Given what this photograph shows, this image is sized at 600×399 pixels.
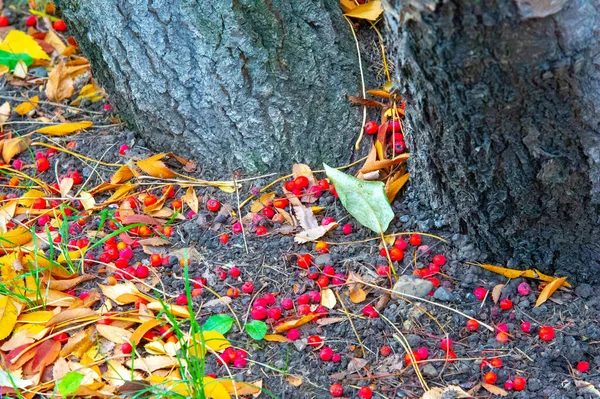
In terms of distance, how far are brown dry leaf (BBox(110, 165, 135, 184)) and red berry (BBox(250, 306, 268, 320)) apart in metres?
0.94

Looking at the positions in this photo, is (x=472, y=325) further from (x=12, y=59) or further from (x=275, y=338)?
(x=12, y=59)

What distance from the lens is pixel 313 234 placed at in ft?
8.74

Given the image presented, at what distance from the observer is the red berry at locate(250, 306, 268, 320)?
7.93 ft

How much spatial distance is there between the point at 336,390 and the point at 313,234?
0.64 meters

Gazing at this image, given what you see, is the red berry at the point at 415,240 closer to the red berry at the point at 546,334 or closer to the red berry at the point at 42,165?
the red berry at the point at 546,334

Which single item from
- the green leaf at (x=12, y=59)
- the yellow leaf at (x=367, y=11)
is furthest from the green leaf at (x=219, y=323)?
the green leaf at (x=12, y=59)

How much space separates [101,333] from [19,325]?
1.01 feet

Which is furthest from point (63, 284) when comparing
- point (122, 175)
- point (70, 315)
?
point (122, 175)

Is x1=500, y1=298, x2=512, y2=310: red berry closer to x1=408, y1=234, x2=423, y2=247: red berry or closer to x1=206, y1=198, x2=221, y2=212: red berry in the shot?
x1=408, y1=234, x2=423, y2=247: red berry

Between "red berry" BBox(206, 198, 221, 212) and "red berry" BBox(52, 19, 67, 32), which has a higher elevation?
"red berry" BBox(52, 19, 67, 32)

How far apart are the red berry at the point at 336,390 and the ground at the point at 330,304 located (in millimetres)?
25

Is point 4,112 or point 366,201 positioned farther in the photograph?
point 4,112

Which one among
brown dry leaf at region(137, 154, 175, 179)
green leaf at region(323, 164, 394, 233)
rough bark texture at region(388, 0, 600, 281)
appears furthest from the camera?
brown dry leaf at region(137, 154, 175, 179)

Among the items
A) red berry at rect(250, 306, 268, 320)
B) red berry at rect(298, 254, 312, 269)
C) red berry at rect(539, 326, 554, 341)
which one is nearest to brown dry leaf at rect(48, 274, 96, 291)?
red berry at rect(250, 306, 268, 320)
